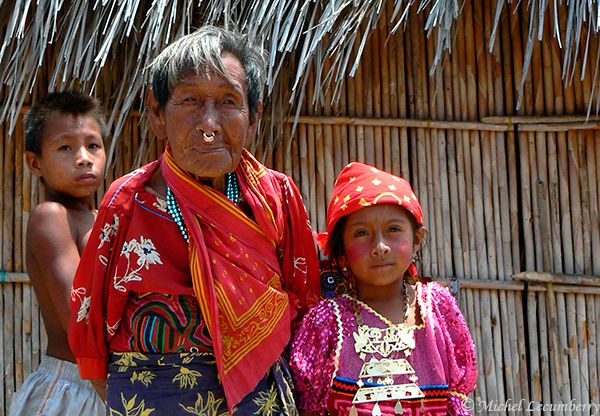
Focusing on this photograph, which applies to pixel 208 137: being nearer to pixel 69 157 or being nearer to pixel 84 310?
pixel 84 310

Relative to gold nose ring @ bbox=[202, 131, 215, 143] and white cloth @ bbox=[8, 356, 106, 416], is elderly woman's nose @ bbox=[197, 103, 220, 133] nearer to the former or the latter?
gold nose ring @ bbox=[202, 131, 215, 143]

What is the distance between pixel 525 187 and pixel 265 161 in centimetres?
Answer: 128

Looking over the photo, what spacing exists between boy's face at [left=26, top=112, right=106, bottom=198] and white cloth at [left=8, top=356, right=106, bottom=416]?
61cm

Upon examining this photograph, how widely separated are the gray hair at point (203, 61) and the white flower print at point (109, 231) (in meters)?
0.36

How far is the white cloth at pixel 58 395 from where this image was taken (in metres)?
2.80

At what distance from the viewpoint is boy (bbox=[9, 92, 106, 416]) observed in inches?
109

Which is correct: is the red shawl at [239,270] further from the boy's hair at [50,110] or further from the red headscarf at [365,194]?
the boy's hair at [50,110]

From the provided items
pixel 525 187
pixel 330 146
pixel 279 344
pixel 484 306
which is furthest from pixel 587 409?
pixel 279 344

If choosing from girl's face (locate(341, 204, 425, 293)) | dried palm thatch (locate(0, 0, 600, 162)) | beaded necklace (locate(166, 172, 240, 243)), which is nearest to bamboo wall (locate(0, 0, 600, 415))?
dried palm thatch (locate(0, 0, 600, 162))

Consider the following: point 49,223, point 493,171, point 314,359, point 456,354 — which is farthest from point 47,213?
point 493,171

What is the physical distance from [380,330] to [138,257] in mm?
837

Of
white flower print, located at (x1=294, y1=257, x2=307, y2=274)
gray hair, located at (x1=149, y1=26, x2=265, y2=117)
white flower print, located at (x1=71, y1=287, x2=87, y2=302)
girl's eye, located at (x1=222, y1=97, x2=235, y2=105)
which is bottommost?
white flower print, located at (x1=71, y1=287, x2=87, y2=302)

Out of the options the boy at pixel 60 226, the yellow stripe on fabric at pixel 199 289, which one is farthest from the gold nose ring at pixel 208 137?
the boy at pixel 60 226

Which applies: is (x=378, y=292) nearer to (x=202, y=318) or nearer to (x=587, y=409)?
(x=202, y=318)
